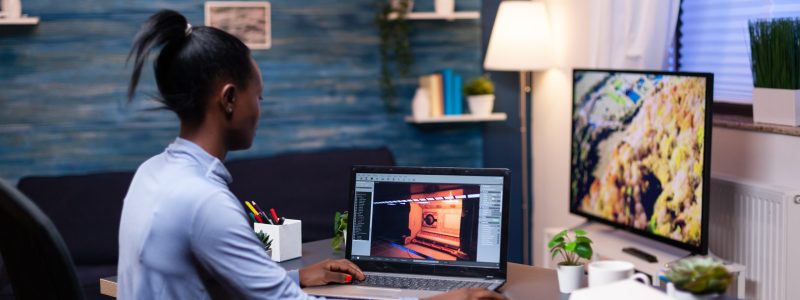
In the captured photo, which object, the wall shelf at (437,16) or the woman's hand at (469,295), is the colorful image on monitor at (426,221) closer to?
the woman's hand at (469,295)

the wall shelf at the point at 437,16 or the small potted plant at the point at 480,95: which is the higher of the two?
the wall shelf at the point at 437,16

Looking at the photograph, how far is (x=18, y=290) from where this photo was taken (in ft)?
6.26

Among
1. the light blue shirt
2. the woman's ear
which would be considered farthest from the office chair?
the woman's ear

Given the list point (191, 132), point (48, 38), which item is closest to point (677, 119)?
point (191, 132)

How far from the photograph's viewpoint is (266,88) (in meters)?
4.58

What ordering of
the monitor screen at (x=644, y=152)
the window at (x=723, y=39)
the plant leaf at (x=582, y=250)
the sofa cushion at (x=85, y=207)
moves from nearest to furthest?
the plant leaf at (x=582, y=250) < the monitor screen at (x=644, y=152) < the window at (x=723, y=39) < the sofa cushion at (x=85, y=207)

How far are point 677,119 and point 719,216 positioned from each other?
1.40 feet

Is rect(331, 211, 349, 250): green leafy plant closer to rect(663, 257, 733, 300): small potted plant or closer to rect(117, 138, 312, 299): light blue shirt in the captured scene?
rect(117, 138, 312, 299): light blue shirt

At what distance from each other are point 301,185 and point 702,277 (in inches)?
112

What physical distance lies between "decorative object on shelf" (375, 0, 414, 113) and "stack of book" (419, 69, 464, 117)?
148 millimetres

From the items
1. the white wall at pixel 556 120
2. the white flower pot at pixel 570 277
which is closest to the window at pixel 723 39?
the white wall at pixel 556 120

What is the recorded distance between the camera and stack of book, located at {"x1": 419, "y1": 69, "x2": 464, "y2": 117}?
15.1 feet

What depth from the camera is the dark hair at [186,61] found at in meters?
1.78

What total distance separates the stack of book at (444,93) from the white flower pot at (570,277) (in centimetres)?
254
